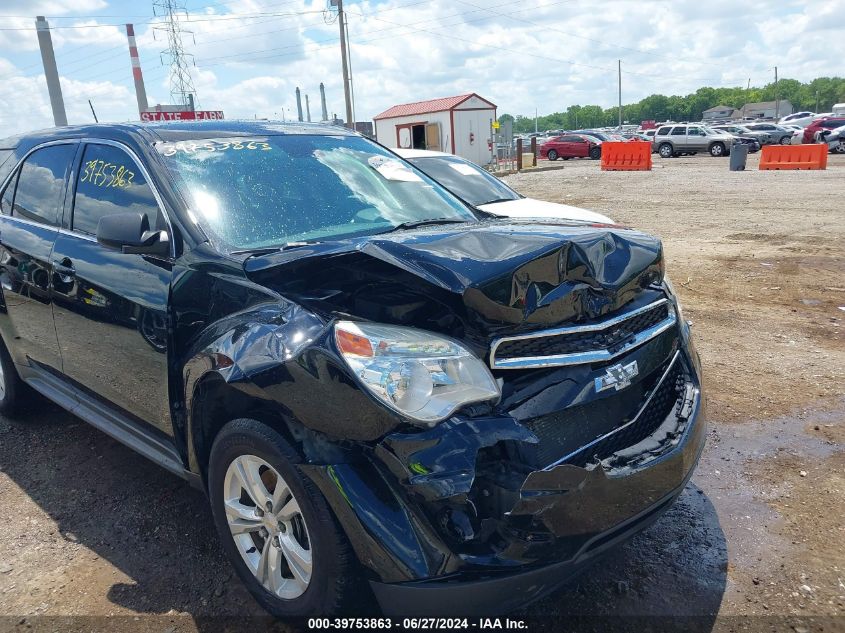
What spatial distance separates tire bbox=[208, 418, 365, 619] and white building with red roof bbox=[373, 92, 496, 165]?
33142mm

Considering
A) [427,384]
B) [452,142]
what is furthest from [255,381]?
[452,142]

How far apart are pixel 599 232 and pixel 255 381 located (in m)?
1.40

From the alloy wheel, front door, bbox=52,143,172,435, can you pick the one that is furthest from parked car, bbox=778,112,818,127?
the alloy wheel

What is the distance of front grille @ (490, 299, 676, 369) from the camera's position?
7.23 feet

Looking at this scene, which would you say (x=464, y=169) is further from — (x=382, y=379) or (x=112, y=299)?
(x=382, y=379)

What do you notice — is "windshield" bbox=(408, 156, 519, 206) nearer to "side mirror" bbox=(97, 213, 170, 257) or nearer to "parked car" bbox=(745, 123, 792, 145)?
"side mirror" bbox=(97, 213, 170, 257)

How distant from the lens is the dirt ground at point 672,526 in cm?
265

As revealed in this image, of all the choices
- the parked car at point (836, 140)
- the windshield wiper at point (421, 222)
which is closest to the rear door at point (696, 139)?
the parked car at point (836, 140)

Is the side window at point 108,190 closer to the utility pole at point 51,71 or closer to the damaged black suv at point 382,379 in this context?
the damaged black suv at point 382,379

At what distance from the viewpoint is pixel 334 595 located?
7.19ft

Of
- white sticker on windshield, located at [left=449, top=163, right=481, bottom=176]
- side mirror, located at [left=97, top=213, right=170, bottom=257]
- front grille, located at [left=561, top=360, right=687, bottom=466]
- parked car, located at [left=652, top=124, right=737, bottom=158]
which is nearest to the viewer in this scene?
front grille, located at [left=561, top=360, right=687, bottom=466]

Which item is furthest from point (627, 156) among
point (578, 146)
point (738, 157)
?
point (578, 146)

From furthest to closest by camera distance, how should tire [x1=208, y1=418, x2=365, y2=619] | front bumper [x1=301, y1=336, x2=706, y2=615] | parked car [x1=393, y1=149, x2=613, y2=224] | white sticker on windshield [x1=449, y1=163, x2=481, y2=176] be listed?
white sticker on windshield [x1=449, y1=163, x2=481, y2=176] < parked car [x1=393, y1=149, x2=613, y2=224] < tire [x1=208, y1=418, x2=365, y2=619] < front bumper [x1=301, y1=336, x2=706, y2=615]

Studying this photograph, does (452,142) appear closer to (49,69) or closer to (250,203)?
(49,69)
